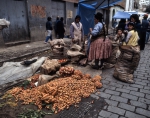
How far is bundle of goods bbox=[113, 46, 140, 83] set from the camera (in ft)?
13.1

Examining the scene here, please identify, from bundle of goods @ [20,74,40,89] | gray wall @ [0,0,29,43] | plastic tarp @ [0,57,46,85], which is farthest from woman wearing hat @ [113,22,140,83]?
gray wall @ [0,0,29,43]

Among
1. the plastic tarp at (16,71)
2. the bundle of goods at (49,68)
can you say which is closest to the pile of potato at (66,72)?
the bundle of goods at (49,68)

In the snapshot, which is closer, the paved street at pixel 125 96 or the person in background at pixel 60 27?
the paved street at pixel 125 96

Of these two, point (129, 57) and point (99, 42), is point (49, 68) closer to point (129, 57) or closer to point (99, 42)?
point (99, 42)

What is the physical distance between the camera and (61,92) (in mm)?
3248

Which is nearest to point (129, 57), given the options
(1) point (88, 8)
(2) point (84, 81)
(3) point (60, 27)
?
(2) point (84, 81)

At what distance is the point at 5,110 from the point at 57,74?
166 centimetres

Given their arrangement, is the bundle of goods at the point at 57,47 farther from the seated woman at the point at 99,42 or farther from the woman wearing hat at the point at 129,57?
the woman wearing hat at the point at 129,57

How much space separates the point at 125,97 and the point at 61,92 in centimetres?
142

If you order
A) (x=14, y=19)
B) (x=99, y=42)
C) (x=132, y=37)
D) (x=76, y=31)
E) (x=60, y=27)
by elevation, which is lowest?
(x=99, y=42)

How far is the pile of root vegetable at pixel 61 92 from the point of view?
3021 mm

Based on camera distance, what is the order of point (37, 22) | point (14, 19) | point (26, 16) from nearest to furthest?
1. point (14, 19)
2. point (26, 16)
3. point (37, 22)

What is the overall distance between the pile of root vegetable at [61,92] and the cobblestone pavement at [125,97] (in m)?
0.30

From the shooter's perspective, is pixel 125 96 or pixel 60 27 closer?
pixel 125 96
